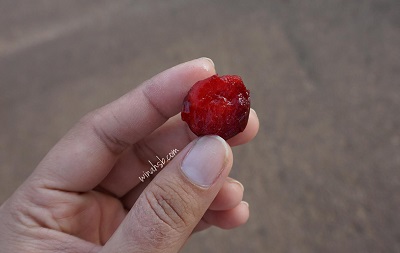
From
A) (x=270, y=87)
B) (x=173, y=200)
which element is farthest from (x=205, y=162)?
(x=270, y=87)

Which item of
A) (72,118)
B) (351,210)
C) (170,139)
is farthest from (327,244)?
(72,118)

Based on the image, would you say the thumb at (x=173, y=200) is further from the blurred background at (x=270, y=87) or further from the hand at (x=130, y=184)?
the blurred background at (x=270, y=87)

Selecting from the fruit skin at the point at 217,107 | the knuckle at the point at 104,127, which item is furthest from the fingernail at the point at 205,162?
the knuckle at the point at 104,127

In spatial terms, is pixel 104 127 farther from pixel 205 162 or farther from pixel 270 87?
pixel 270 87

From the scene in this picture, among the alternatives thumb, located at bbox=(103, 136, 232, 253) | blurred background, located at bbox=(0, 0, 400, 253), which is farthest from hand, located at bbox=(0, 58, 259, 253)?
blurred background, located at bbox=(0, 0, 400, 253)

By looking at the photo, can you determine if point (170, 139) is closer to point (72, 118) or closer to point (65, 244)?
point (65, 244)

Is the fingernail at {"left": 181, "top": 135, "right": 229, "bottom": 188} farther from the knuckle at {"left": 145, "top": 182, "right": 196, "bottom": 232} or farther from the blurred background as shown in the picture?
the blurred background
